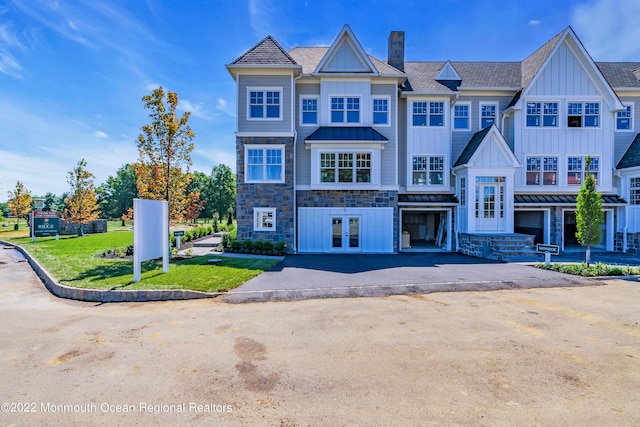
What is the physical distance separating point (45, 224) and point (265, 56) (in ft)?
79.4

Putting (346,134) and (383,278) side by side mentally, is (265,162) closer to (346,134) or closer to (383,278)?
(346,134)

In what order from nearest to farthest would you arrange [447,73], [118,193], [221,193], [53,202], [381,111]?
[381,111] → [447,73] → [221,193] → [118,193] → [53,202]

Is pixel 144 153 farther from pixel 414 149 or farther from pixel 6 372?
pixel 414 149

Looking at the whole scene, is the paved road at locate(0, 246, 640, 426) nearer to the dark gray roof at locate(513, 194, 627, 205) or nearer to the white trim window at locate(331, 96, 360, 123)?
the dark gray roof at locate(513, 194, 627, 205)

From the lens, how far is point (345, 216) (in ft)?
61.0

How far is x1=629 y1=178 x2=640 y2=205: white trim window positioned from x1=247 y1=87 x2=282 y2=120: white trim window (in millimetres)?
22428

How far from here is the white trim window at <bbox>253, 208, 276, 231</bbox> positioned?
17.8 meters

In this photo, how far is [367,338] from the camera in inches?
237

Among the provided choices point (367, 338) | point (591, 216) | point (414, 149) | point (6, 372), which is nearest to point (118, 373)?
point (6, 372)

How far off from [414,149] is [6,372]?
19.9 meters

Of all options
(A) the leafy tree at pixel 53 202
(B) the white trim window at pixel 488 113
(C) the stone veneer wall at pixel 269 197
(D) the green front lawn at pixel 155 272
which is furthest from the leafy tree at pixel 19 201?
(B) the white trim window at pixel 488 113

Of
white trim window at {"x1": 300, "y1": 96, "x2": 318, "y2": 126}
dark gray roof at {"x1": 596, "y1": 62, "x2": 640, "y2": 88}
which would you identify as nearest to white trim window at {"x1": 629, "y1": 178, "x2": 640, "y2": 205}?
dark gray roof at {"x1": 596, "y1": 62, "x2": 640, "y2": 88}

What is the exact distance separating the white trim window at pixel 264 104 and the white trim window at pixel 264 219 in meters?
5.37


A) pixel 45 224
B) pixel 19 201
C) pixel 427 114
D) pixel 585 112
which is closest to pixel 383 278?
pixel 427 114
